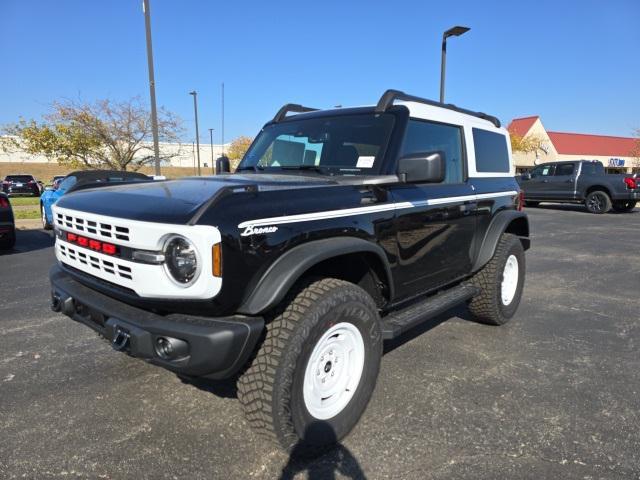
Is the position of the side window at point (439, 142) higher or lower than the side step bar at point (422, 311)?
higher

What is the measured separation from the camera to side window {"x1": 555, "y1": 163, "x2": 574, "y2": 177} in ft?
57.3

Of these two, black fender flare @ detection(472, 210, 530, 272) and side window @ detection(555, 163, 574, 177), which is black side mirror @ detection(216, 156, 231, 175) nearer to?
black fender flare @ detection(472, 210, 530, 272)

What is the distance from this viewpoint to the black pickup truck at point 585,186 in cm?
1647

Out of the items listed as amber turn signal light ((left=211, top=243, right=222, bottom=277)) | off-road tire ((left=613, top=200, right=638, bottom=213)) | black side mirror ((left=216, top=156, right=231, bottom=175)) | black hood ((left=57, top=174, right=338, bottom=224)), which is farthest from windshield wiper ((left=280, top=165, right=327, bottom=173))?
off-road tire ((left=613, top=200, right=638, bottom=213))

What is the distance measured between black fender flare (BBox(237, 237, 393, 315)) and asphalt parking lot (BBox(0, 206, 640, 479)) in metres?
0.89

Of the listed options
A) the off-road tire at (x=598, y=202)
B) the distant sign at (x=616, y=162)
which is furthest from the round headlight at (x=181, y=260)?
the distant sign at (x=616, y=162)

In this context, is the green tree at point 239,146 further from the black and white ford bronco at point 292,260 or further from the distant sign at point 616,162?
the black and white ford bronco at point 292,260

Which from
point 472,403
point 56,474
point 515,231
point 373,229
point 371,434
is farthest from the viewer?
point 515,231

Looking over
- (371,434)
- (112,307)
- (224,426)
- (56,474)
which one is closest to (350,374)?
(371,434)

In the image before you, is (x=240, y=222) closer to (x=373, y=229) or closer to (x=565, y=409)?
(x=373, y=229)

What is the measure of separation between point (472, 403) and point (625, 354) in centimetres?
181

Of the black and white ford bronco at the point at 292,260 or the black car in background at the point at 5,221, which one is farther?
the black car in background at the point at 5,221

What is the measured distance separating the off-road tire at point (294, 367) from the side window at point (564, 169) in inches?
699

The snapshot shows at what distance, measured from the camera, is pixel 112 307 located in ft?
7.95
